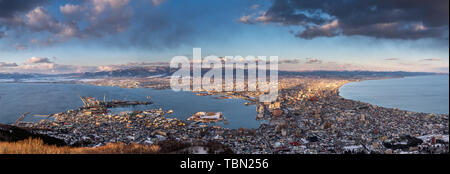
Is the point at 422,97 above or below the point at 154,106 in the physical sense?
above

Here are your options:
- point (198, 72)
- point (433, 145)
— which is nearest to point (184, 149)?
point (433, 145)

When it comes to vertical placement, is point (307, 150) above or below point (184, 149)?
below

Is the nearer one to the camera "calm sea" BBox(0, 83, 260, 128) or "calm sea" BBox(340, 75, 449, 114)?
"calm sea" BBox(340, 75, 449, 114)

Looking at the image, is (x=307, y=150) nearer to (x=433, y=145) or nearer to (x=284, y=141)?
(x=284, y=141)

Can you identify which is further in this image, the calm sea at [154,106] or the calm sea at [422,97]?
the calm sea at [154,106]

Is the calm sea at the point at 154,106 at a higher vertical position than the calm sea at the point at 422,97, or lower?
lower

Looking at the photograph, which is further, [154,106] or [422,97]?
[154,106]

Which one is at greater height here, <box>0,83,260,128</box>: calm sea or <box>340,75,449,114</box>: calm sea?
<box>340,75,449,114</box>: calm sea
